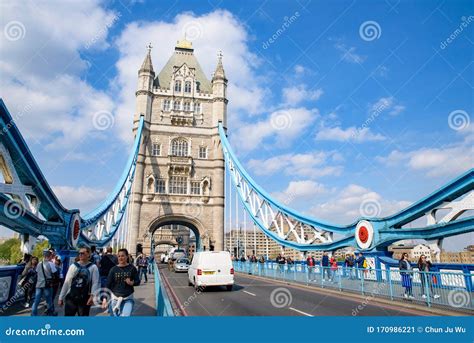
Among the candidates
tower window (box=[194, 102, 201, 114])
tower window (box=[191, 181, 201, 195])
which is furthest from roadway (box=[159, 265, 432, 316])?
tower window (box=[194, 102, 201, 114])

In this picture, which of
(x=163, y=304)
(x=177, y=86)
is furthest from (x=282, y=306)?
(x=177, y=86)

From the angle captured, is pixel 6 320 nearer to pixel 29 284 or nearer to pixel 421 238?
pixel 29 284

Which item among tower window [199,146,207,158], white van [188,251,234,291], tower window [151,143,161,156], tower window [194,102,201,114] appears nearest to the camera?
white van [188,251,234,291]

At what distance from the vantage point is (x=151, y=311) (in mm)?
9797

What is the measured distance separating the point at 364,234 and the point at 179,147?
32050 millimetres

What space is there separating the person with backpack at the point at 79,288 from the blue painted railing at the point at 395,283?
8842 millimetres

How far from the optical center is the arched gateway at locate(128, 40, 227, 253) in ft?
138

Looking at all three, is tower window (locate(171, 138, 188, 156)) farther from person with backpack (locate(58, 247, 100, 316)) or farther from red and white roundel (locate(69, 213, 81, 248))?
person with backpack (locate(58, 247, 100, 316))

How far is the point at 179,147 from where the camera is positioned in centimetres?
4491

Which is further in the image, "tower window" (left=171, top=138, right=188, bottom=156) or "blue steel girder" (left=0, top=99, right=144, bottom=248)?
"tower window" (left=171, top=138, right=188, bottom=156)

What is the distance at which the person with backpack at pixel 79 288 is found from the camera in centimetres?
593

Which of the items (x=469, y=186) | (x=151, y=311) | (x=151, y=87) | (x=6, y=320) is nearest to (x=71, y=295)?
(x=6, y=320)

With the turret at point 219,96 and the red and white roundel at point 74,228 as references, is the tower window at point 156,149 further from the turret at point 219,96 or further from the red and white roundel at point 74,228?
the red and white roundel at point 74,228

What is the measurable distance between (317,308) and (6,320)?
781cm
